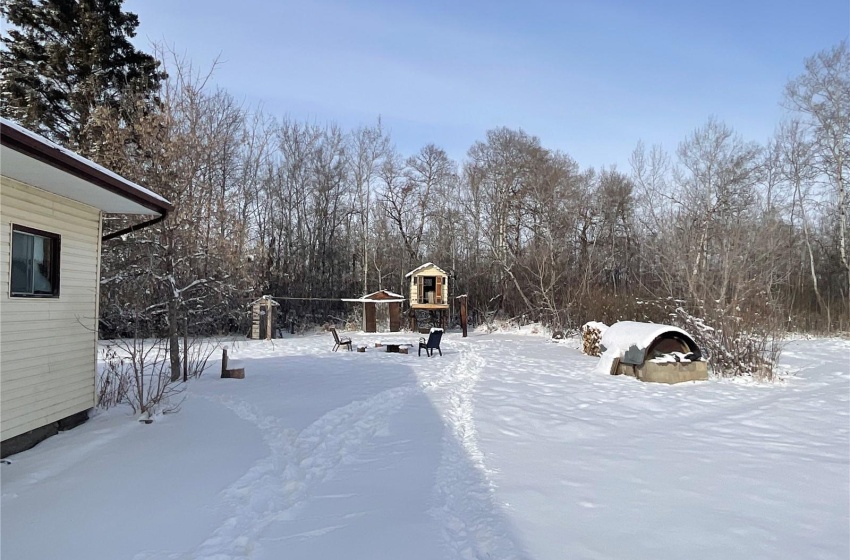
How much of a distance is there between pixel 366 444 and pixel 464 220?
24.0m

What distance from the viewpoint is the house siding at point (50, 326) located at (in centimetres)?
487

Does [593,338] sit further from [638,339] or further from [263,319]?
[263,319]

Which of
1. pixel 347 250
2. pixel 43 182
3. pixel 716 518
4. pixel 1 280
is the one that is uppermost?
pixel 347 250

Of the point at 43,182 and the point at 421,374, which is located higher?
the point at 43,182

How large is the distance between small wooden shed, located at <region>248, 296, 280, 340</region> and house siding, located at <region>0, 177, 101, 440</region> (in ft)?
38.2

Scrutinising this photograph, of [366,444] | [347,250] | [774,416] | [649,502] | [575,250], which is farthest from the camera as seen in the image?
[347,250]

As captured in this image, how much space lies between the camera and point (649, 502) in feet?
12.7

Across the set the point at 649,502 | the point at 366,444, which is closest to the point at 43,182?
the point at 366,444


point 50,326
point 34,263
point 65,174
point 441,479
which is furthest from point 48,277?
point 441,479

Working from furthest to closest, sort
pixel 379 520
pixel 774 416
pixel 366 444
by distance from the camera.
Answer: pixel 774 416 → pixel 366 444 → pixel 379 520

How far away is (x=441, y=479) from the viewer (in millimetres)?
4379

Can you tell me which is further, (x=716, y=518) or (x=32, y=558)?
(x=716, y=518)

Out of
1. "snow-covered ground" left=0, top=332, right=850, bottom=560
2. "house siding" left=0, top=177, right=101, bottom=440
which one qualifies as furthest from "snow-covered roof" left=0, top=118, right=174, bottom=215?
"snow-covered ground" left=0, top=332, right=850, bottom=560

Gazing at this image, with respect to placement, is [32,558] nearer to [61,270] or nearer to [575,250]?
[61,270]
